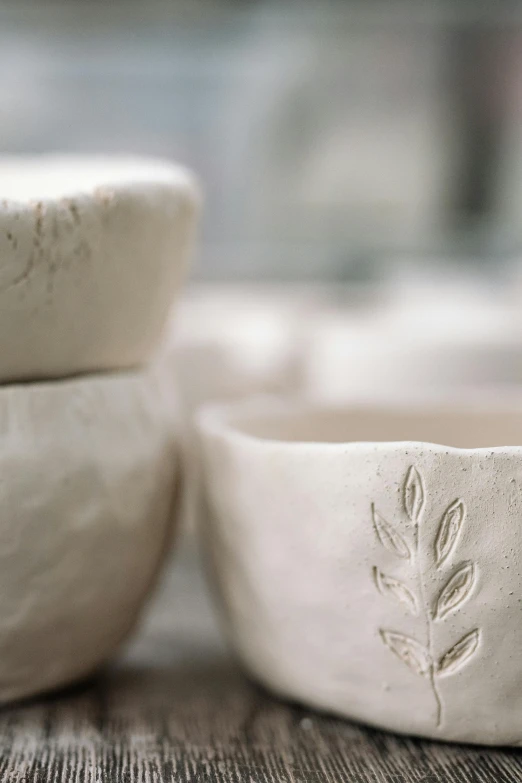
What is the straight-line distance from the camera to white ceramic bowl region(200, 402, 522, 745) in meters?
0.35

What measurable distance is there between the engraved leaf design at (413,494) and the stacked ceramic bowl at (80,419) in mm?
139

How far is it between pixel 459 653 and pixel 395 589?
4cm

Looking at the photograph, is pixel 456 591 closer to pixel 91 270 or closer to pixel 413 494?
pixel 413 494

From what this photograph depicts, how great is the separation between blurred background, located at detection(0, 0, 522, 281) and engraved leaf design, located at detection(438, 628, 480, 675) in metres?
0.91

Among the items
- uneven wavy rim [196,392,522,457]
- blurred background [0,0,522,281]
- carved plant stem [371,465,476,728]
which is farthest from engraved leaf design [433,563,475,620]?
blurred background [0,0,522,281]

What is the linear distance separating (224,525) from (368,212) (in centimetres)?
88

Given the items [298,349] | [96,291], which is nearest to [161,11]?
[298,349]

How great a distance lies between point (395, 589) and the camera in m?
0.37

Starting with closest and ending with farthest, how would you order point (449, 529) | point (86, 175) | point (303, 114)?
point (449, 529) < point (86, 175) < point (303, 114)

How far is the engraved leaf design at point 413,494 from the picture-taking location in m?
0.35

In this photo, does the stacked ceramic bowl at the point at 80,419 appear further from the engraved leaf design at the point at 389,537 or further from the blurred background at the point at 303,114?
the blurred background at the point at 303,114

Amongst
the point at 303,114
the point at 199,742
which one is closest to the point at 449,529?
the point at 199,742

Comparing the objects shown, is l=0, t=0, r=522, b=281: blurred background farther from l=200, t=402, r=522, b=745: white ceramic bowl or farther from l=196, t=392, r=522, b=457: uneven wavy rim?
l=200, t=402, r=522, b=745: white ceramic bowl

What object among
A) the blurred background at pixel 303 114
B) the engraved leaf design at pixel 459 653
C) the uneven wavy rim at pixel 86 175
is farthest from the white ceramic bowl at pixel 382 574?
the blurred background at pixel 303 114
